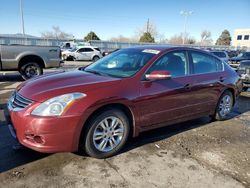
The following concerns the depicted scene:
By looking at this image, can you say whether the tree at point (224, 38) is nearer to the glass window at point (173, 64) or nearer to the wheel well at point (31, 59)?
the wheel well at point (31, 59)

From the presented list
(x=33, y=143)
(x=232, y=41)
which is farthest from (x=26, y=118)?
(x=232, y=41)

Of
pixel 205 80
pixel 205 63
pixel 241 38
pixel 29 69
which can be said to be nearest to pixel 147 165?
pixel 205 80

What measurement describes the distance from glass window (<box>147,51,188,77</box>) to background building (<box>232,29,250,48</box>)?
273 feet

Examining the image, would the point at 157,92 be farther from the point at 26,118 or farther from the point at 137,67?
the point at 26,118

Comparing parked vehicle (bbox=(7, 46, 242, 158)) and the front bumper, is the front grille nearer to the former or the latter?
parked vehicle (bbox=(7, 46, 242, 158))

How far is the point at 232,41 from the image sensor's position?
281 ft

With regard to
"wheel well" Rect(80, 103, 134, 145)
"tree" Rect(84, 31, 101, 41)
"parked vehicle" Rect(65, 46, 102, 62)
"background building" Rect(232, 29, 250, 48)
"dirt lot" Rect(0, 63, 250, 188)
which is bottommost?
"dirt lot" Rect(0, 63, 250, 188)

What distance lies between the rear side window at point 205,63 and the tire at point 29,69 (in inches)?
288

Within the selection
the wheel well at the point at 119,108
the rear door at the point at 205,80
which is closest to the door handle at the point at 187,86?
the rear door at the point at 205,80

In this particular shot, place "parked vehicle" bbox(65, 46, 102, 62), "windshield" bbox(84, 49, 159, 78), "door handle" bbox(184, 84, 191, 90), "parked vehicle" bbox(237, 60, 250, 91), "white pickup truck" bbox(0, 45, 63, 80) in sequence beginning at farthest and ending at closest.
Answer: "parked vehicle" bbox(65, 46, 102, 62), "white pickup truck" bbox(0, 45, 63, 80), "parked vehicle" bbox(237, 60, 250, 91), "door handle" bbox(184, 84, 191, 90), "windshield" bbox(84, 49, 159, 78)

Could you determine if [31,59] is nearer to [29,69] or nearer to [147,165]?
[29,69]

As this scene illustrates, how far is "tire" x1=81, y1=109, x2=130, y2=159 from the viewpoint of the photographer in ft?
11.2

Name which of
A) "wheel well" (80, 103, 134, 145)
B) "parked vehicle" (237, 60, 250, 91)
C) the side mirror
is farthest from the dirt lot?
"parked vehicle" (237, 60, 250, 91)

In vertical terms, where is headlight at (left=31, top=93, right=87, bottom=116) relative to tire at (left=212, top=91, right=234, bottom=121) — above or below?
above
